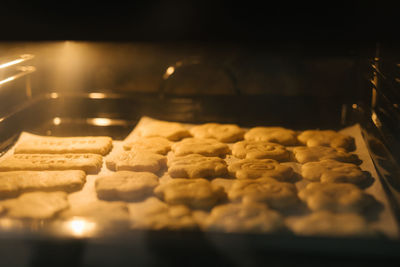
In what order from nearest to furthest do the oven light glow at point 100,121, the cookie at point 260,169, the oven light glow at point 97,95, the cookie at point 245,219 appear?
the cookie at point 245,219 → the cookie at point 260,169 → the oven light glow at point 100,121 → the oven light glow at point 97,95

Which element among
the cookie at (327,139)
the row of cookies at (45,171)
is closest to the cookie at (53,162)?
the row of cookies at (45,171)

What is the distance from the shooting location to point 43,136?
1.91 m

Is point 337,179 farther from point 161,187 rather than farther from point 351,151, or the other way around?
point 161,187

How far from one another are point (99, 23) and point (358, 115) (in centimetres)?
141

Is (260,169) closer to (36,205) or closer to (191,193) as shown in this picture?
(191,193)

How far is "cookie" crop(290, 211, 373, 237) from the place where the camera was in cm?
101

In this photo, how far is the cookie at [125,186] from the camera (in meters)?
1.35

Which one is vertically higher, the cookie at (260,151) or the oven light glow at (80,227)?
the oven light glow at (80,227)

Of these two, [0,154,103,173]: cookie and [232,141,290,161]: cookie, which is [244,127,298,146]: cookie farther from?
[0,154,103,173]: cookie

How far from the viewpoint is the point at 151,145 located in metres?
1.75

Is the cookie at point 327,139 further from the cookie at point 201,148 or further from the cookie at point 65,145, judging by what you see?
the cookie at point 65,145

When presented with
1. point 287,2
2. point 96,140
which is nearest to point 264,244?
point 287,2

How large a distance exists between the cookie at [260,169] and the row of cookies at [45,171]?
55 cm

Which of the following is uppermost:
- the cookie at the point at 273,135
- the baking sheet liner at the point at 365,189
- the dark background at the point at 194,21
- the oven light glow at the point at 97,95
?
the dark background at the point at 194,21
